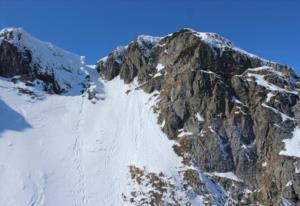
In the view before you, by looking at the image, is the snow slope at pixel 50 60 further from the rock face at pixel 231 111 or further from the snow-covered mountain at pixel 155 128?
the rock face at pixel 231 111

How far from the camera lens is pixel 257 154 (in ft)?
190

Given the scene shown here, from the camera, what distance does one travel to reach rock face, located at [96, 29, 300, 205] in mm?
54031

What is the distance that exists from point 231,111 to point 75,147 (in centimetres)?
2332

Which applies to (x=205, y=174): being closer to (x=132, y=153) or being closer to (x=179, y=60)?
(x=132, y=153)

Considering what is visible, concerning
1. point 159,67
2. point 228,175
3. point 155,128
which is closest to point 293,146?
point 228,175

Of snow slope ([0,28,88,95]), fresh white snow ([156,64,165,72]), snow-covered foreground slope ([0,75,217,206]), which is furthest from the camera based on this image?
snow slope ([0,28,88,95])

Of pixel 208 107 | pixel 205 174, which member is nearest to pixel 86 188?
pixel 205 174

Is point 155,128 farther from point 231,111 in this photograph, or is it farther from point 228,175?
point 228,175

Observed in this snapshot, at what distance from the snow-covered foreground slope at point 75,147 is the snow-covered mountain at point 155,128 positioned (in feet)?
0.50

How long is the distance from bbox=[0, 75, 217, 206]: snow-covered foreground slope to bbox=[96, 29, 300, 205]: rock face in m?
3.86

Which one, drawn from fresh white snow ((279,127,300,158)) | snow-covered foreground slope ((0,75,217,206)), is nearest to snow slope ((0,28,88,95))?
snow-covered foreground slope ((0,75,217,206))

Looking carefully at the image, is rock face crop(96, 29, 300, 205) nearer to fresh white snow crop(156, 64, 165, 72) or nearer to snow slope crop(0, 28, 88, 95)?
fresh white snow crop(156, 64, 165, 72)

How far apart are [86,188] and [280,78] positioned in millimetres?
35400

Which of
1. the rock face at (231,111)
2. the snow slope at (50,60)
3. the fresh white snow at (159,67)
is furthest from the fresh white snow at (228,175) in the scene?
the snow slope at (50,60)
